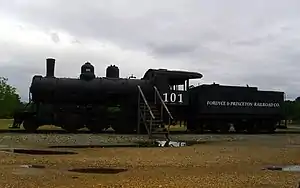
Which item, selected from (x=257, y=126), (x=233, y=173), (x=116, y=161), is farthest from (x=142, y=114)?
(x=233, y=173)

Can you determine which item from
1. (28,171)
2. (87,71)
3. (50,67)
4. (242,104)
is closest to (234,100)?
(242,104)

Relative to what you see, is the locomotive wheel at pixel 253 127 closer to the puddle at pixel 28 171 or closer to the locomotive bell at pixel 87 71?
the locomotive bell at pixel 87 71

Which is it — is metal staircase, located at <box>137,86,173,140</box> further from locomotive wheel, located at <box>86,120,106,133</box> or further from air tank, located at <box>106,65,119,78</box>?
air tank, located at <box>106,65,119,78</box>

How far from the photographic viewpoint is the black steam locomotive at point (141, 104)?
3344 cm

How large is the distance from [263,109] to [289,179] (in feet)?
93.9

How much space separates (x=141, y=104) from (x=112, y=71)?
3970 millimetres

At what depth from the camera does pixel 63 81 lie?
1357 inches

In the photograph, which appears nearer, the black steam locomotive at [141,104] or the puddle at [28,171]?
the puddle at [28,171]

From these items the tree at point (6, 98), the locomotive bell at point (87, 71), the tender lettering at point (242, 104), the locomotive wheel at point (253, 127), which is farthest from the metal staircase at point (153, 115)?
the tree at point (6, 98)

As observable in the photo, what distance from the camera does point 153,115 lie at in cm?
3225

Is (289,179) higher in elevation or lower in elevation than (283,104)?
lower

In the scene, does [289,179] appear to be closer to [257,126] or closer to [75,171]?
[75,171]

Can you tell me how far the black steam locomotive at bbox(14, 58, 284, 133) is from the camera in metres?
33.4

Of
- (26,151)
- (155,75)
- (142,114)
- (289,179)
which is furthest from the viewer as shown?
(155,75)
